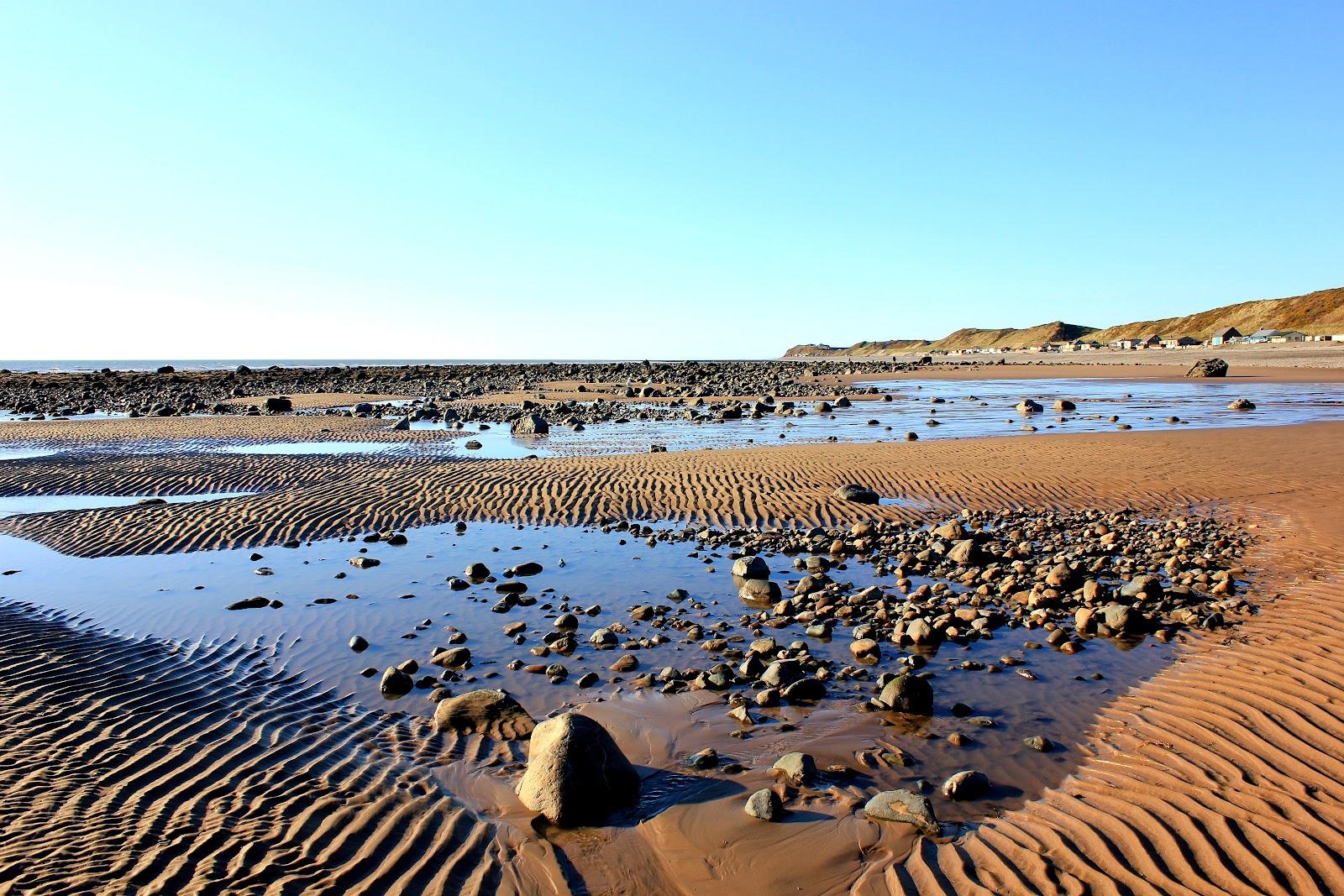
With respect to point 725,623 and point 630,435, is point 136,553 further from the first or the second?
point 630,435

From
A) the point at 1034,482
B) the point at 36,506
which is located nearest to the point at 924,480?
the point at 1034,482

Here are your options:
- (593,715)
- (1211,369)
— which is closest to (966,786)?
(593,715)

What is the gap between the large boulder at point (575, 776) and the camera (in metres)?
5.15

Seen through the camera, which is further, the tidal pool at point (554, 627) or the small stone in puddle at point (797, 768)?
the tidal pool at point (554, 627)

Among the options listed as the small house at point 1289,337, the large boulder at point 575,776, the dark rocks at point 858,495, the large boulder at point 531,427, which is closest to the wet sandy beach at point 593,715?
the large boulder at point 575,776

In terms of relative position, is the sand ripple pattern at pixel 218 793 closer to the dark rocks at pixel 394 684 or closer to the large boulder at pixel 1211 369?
the dark rocks at pixel 394 684

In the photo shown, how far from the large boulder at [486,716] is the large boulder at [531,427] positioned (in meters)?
21.2

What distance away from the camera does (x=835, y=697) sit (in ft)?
22.4

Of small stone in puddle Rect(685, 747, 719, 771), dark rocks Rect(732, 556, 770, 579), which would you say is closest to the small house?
dark rocks Rect(732, 556, 770, 579)

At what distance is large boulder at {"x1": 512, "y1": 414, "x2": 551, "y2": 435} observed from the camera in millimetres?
27578

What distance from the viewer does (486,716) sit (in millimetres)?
6414

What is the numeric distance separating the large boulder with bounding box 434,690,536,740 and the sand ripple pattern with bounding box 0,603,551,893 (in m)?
0.21

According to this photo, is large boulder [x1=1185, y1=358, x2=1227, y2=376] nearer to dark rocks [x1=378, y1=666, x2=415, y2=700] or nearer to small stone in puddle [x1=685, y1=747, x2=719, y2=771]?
small stone in puddle [x1=685, y1=747, x2=719, y2=771]

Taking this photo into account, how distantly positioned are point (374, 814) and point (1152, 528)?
11292 mm
